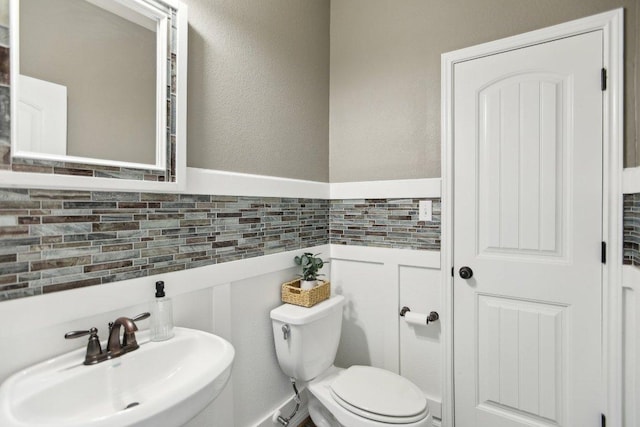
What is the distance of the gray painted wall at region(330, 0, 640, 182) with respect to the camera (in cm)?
161

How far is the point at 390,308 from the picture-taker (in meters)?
1.90

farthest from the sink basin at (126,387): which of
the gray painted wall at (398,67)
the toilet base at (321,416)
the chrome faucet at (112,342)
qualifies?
the gray painted wall at (398,67)

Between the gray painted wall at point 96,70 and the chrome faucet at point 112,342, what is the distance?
20.4 inches

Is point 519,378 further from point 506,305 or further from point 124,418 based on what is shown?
point 124,418

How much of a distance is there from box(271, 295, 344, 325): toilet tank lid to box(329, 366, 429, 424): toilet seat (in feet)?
1.06

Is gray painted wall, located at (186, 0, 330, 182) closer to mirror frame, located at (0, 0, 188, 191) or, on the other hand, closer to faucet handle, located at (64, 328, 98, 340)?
mirror frame, located at (0, 0, 188, 191)

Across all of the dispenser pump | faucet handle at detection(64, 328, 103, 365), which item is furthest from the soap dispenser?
faucet handle at detection(64, 328, 103, 365)

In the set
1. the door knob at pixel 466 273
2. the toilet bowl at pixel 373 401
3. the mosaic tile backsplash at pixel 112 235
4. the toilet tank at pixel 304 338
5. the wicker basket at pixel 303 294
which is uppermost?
the mosaic tile backsplash at pixel 112 235

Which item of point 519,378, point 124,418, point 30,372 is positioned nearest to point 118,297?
point 30,372

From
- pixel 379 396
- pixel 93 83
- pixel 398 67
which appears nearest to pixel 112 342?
pixel 93 83

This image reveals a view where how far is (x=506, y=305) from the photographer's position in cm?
161

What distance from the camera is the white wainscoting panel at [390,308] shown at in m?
1.79

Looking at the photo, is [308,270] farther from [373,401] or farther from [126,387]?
[126,387]

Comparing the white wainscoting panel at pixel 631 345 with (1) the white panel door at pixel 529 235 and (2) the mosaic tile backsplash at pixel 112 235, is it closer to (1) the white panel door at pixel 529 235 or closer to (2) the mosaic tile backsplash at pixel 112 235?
(1) the white panel door at pixel 529 235
